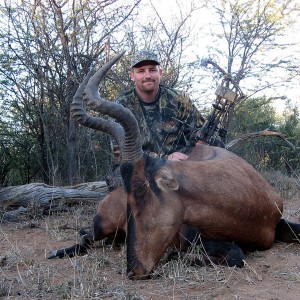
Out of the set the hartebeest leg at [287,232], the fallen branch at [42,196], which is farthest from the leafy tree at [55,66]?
the hartebeest leg at [287,232]

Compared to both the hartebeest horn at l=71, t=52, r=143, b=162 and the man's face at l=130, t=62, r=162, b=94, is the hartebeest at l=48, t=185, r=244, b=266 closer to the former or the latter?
the hartebeest horn at l=71, t=52, r=143, b=162

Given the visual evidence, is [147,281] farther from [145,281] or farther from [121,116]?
[121,116]

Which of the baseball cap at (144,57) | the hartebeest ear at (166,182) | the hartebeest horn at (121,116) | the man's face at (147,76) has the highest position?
the baseball cap at (144,57)

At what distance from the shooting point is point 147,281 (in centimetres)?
354

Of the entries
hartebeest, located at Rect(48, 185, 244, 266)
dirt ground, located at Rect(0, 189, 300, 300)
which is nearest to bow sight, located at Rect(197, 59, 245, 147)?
hartebeest, located at Rect(48, 185, 244, 266)

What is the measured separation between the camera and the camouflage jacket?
6254 millimetres

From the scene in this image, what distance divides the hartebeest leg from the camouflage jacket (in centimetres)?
190

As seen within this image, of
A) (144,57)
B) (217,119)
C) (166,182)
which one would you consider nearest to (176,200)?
(166,182)

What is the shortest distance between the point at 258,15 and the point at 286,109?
5.35 m

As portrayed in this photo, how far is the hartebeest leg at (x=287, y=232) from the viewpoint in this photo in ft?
15.1

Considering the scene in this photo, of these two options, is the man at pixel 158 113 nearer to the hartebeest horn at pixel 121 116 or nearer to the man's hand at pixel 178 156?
the man's hand at pixel 178 156

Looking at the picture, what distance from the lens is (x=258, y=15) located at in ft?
49.0

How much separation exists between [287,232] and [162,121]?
2.33 metres

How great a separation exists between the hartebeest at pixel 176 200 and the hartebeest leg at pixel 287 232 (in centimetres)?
24
